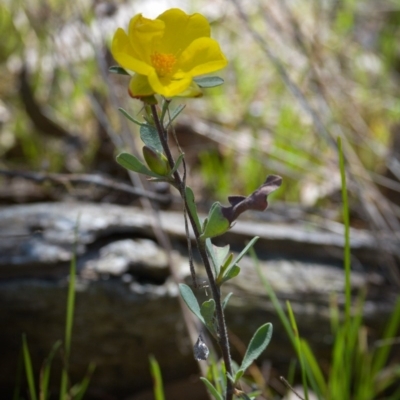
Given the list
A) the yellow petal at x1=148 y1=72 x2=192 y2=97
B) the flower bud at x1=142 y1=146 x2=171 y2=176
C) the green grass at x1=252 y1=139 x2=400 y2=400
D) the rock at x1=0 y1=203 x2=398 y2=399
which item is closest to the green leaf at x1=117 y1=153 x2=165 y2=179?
the flower bud at x1=142 y1=146 x2=171 y2=176

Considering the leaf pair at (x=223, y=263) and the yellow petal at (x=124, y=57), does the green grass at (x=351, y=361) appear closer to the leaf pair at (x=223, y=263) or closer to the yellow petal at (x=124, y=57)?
the leaf pair at (x=223, y=263)

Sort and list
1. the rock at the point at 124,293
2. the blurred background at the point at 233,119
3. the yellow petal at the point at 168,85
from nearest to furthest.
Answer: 1. the yellow petal at the point at 168,85
2. the rock at the point at 124,293
3. the blurred background at the point at 233,119

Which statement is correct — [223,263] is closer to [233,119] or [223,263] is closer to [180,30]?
[180,30]

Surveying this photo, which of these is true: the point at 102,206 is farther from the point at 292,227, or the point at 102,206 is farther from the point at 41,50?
the point at 41,50

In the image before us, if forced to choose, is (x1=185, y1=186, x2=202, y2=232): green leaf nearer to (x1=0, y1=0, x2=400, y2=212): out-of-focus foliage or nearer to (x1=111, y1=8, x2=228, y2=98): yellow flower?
(x1=111, y1=8, x2=228, y2=98): yellow flower

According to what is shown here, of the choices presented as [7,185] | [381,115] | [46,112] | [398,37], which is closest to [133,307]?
[7,185]

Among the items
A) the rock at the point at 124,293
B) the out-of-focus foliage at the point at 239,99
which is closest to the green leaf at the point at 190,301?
the rock at the point at 124,293
